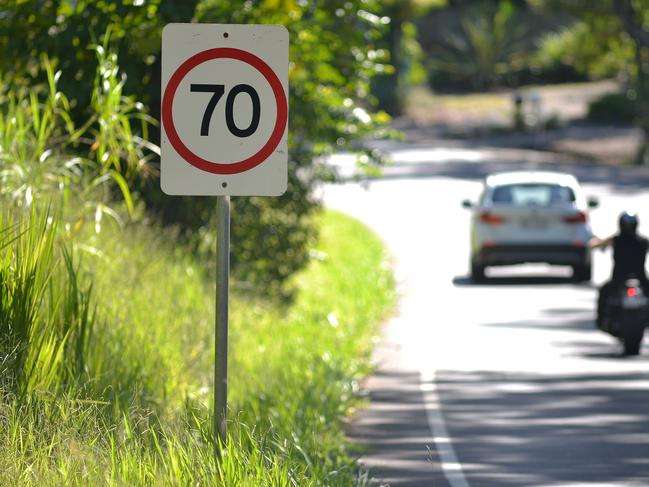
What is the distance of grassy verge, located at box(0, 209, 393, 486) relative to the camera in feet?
27.5

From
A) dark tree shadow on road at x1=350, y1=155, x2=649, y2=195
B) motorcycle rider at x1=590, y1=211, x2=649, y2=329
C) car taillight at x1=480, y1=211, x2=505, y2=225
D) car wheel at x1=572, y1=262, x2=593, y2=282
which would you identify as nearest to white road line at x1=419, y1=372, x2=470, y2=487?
motorcycle rider at x1=590, y1=211, x2=649, y2=329

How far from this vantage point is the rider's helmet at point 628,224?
17234mm

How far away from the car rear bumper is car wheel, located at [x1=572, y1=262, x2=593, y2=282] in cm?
26

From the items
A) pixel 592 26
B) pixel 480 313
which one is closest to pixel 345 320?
pixel 480 313

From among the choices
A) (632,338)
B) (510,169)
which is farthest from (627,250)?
(510,169)

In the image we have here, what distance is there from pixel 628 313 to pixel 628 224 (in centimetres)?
86

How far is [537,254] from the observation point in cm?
2603

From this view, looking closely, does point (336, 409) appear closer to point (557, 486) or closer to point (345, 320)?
point (557, 486)

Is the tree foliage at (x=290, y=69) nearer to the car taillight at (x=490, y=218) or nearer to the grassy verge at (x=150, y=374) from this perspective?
the grassy verge at (x=150, y=374)

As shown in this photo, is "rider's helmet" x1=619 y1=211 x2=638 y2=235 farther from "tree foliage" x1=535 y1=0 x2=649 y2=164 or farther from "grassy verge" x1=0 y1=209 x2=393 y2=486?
"tree foliage" x1=535 y1=0 x2=649 y2=164

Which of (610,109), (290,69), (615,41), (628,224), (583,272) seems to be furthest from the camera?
(610,109)

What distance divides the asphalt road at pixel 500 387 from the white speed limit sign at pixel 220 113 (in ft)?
5.26

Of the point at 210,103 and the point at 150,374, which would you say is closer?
the point at 210,103

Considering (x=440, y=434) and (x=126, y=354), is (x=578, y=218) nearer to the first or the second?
(x=440, y=434)
